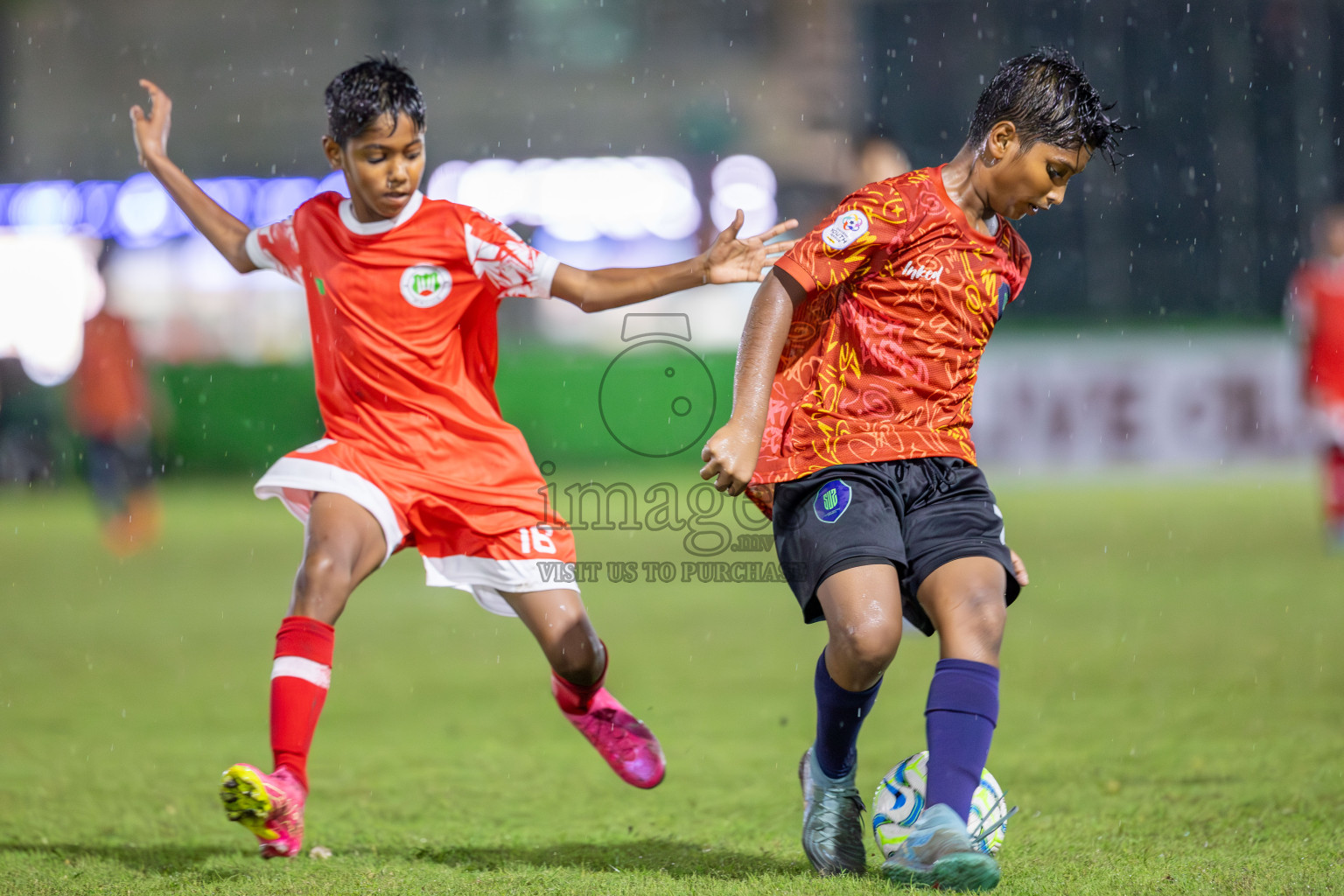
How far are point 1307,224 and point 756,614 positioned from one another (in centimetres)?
1100

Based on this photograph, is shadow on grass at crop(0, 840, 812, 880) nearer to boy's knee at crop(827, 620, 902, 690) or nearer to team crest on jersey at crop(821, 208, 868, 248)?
boy's knee at crop(827, 620, 902, 690)

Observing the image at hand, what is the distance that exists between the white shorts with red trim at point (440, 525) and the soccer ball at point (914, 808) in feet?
3.17

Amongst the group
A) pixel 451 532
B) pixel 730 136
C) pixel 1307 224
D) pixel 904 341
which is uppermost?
pixel 730 136

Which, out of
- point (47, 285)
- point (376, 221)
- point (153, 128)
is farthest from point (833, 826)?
point (47, 285)

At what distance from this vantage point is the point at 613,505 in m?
14.0

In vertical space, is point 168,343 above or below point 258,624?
above

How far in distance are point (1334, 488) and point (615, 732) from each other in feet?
23.5

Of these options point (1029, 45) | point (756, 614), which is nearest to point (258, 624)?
point (756, 614)

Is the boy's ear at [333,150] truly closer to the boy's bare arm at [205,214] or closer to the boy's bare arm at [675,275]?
the boy's bare arm at [205,214]

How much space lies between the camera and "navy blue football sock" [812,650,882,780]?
301 centimetres

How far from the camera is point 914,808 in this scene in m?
2.93

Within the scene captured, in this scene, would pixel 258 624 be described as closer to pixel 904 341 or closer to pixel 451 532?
pixel 451 532

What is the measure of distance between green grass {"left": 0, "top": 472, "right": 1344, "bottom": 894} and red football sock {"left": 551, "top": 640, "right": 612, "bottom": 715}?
0.32 metres

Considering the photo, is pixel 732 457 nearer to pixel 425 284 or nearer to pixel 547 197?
pixel 425 284
